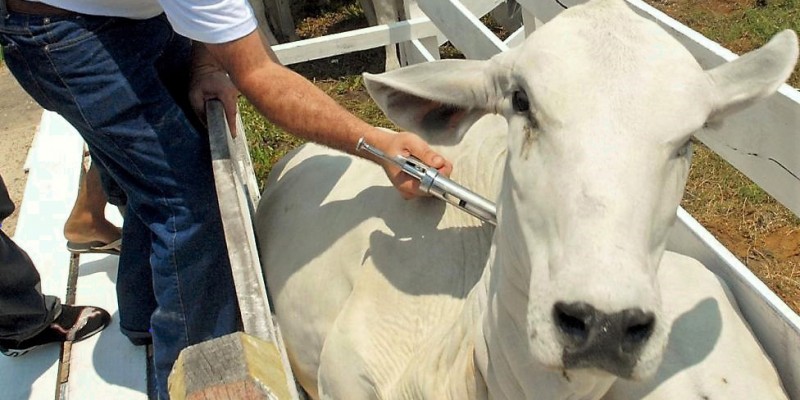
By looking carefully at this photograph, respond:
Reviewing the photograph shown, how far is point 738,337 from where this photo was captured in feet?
7.26

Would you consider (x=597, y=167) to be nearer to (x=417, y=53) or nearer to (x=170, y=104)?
(x=170, y=104)

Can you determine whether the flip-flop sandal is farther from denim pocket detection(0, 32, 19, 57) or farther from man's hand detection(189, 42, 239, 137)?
denim pocket detection(0, 32, 19, 57)

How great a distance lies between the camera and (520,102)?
1860mm

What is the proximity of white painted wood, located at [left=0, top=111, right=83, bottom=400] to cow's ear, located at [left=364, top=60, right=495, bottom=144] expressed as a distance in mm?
2233

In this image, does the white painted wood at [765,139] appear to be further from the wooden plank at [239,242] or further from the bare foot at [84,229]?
the bare foot at [84,229]

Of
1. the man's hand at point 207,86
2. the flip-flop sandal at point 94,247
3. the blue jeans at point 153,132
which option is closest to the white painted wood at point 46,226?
the flip-flop sandal at point 94,247

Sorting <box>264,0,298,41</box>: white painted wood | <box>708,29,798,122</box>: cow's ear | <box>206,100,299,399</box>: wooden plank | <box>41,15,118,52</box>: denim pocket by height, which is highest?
<box>708,29,798,122</box>: cow's ear

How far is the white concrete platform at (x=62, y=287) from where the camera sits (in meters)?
3.57

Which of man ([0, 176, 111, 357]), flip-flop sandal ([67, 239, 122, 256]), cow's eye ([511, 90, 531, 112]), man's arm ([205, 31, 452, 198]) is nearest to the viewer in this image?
cow's eye ([511, 90, 531, 112])

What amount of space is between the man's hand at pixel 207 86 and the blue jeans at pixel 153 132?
0.04 metres

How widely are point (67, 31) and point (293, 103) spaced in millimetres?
716

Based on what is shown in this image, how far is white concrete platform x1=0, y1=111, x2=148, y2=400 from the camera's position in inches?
141

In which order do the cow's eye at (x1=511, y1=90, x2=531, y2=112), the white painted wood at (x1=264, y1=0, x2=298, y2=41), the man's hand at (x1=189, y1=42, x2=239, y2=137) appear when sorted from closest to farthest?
the cow's eye at (x1=511, y1=90, x2=531, y2=112) → the man's hand at (x1=189, y1=42, x2=239, y2=137) → the white painted wood at (x1=264, y1=0, x2=298, y2=41)

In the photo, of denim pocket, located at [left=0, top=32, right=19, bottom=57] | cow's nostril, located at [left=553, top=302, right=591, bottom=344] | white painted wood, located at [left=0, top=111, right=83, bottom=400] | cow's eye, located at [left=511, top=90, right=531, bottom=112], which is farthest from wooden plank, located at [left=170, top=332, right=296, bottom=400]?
white painted wood, located at [left=0, top=111, right=83, bottom=400]
